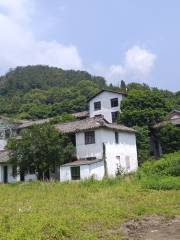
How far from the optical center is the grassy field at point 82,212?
1081 cm

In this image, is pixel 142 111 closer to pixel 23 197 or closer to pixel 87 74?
pixel 23 197

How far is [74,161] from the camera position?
3591 centimetres

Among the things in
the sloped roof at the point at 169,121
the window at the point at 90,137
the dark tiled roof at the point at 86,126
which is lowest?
the window at the point at 90,137

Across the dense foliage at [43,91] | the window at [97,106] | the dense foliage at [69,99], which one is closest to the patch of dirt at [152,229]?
the dense foliage at [69,99]

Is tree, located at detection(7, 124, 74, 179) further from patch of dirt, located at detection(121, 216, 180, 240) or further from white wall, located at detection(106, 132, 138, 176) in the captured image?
patch of dirt, located at detection(121, 216, 180, 240)

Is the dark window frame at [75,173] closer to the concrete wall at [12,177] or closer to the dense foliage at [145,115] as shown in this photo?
A: the concrete wall at [12,177]

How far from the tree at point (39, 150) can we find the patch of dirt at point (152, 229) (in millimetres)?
21193

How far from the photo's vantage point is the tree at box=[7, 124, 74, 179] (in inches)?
1328

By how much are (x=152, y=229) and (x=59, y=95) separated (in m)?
76.6

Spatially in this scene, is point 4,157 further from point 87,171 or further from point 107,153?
point 87,171

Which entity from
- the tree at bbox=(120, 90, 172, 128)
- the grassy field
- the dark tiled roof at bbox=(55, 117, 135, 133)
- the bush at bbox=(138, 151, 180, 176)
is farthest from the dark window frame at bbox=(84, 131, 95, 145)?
the grassy field

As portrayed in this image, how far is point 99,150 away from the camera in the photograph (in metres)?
35.9

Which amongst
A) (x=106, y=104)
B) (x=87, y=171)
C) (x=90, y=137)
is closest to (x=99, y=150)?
(x=90, y=137)

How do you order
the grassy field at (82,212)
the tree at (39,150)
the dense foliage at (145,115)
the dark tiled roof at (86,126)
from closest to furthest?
1. the grassy field at (82,212)
2. the tree at (39,150)
3. the dark tiled roof at (86,126)
4. the dense foliage at (145,115)
